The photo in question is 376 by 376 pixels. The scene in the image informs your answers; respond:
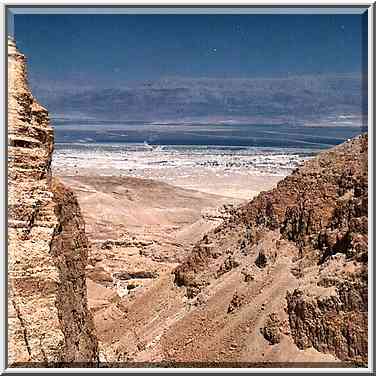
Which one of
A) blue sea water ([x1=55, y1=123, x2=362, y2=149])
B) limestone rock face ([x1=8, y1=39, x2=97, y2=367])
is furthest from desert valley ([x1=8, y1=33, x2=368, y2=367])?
blue sea water ([x1=55, y1=123, x2=362, y2=149])

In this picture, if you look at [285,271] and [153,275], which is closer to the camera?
[285,271]

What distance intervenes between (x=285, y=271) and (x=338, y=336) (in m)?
2.57

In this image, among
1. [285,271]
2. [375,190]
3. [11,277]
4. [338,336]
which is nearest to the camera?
[11,277]

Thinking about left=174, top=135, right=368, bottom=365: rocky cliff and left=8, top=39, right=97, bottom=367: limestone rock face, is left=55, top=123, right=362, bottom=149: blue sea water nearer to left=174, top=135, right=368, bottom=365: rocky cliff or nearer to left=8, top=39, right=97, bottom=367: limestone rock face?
left=174, top=135, right=368, bottom=365: rocky cliff

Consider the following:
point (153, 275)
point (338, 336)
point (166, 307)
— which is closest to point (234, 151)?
point (153, 275)

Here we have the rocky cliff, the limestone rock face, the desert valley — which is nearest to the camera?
the limestone rock face

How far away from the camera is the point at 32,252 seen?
7121mm

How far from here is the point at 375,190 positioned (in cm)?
730

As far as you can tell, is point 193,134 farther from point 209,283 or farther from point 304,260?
point 304,260

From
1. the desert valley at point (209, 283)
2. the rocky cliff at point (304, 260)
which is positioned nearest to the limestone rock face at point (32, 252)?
the desert valley at point (209, 283)

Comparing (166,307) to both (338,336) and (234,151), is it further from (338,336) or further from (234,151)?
(234,151)

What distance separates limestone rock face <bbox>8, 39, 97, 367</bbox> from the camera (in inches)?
264

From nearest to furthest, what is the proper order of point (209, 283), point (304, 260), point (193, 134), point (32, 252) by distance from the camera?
point (32, 252) < point (304, 260) < point (209, 283) < point (193, 134)

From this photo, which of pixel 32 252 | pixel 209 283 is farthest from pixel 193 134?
pixel 32 252
